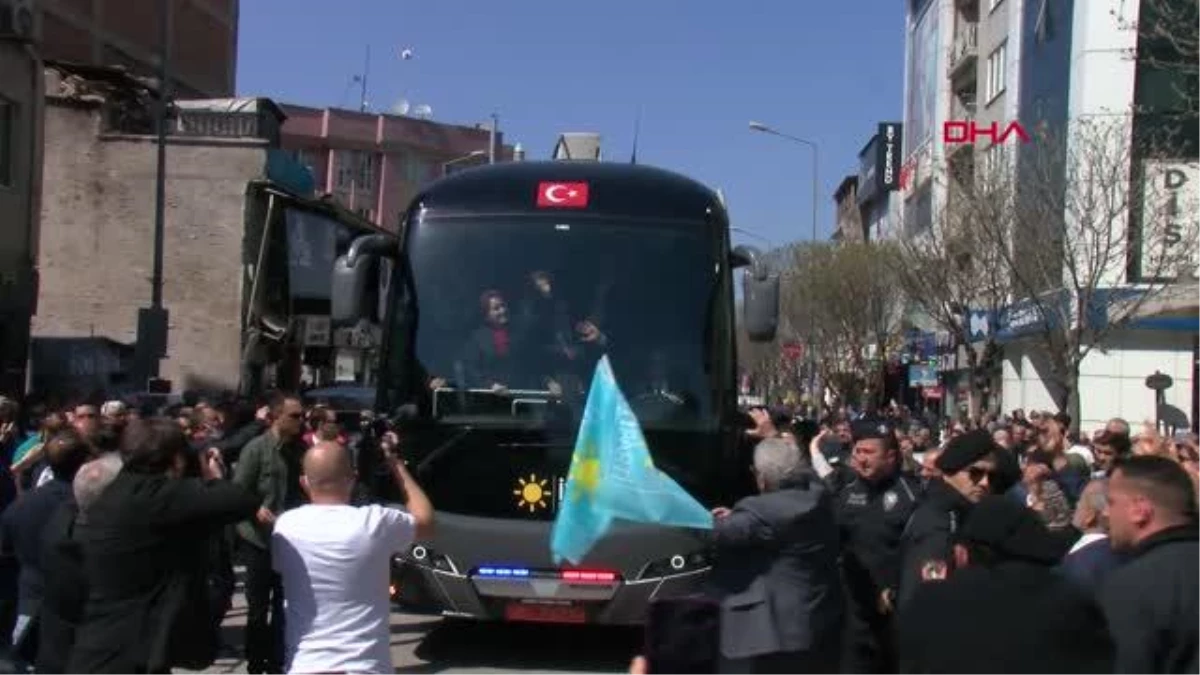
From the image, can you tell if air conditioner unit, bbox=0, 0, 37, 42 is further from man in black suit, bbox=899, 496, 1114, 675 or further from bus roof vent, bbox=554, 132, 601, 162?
man in black suit, bbox=899, 496, 1114, 675

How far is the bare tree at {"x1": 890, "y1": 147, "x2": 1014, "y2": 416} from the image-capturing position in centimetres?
3114

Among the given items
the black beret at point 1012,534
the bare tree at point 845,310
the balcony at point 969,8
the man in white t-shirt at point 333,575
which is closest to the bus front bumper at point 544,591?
the man in white t-shirt at point 333,575

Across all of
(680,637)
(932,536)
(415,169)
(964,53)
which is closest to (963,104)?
(964,53)

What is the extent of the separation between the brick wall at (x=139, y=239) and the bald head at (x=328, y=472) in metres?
30.8

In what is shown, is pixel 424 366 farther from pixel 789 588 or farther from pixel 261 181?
pixel 261 181

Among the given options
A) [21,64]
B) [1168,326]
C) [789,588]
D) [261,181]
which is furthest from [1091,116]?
[789,588]

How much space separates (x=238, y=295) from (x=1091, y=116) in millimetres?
18990

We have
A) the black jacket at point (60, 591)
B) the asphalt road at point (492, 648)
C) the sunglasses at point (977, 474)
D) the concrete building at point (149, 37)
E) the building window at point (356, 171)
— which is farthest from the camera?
the building window at point (356, 171)

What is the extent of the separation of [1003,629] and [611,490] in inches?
81.8

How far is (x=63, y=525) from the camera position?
7418 millimetres

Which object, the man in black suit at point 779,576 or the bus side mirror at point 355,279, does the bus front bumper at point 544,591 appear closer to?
the bus side mirror at point 355,279

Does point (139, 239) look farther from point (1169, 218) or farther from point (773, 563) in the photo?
point (773, 563)

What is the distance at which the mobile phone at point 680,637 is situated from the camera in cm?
546

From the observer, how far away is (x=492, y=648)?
1177 centimetres
